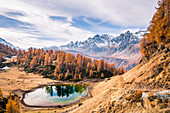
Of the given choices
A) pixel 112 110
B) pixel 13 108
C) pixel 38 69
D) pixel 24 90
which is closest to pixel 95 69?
pixel 38 69

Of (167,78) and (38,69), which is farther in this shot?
(38,69)

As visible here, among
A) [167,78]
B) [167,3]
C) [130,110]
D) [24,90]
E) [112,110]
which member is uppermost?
[167,3]

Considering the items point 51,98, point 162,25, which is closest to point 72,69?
point 51,98

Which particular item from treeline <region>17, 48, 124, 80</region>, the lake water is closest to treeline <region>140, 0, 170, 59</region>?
the lake water

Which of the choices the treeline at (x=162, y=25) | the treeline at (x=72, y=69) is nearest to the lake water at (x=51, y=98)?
the treeline at (x=72, y=69)

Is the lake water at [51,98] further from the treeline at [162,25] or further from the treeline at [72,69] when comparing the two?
the treeline at [162,25]

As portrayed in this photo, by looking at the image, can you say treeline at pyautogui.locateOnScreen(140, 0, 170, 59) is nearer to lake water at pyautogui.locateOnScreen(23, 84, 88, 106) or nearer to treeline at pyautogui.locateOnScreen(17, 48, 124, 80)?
lake water at pyautogui.locateOnScreen(23, 84, 88, 106)

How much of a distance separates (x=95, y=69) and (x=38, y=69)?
3934 inches

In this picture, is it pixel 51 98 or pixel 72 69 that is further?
pixel 72 69

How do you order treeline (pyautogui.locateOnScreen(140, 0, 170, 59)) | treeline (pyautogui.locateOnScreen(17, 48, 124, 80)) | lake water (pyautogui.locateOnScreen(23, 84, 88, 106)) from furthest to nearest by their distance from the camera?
treeline (pyautogui.locateOnScreen(17, 48, 124, 80))
lake water (pyautogui.locateOnScreen(23, 84, 88, 106))
treeline (pyautogui.locateOnScreen(140, 0, 170, 59))

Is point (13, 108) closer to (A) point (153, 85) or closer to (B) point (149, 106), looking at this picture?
(B) point (149, 106)

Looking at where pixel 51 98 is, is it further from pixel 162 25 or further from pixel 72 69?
pixel 162 25

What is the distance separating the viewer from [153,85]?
25.2 m

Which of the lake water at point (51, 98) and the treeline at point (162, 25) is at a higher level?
the treeline at point (162, 25)
